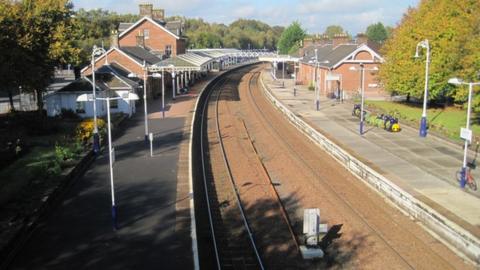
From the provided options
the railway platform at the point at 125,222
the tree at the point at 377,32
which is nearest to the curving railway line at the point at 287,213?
the railway platform at the point at 125,222

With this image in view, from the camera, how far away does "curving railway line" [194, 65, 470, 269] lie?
52.4 feet

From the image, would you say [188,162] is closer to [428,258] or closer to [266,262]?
[266,262]

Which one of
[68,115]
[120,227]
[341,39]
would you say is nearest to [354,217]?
[120,227]

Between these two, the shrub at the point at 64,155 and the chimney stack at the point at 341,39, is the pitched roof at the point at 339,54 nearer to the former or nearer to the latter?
the chimney stack at the point at 341,39

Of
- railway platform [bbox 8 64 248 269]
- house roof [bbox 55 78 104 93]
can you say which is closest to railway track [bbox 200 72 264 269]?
railway platform [bbox 8 64 248 269]

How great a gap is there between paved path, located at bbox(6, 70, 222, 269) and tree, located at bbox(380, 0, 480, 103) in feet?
64.7

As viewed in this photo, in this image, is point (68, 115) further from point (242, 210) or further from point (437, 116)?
A: point (437, 116)

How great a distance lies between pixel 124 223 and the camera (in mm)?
17297

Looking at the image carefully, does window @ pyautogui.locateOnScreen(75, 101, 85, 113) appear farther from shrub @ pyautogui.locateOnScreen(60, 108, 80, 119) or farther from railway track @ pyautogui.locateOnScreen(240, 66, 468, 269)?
railway track @ pyautogui.locateOnScreen(240, 66, 468, 269)

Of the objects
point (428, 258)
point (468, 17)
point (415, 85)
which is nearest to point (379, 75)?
point (415, 85)

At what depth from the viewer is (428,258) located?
1583 centimetres

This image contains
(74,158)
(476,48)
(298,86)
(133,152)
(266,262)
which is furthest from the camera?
(298,86)

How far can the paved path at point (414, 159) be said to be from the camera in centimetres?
1945

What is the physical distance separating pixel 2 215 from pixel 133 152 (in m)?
11.3
